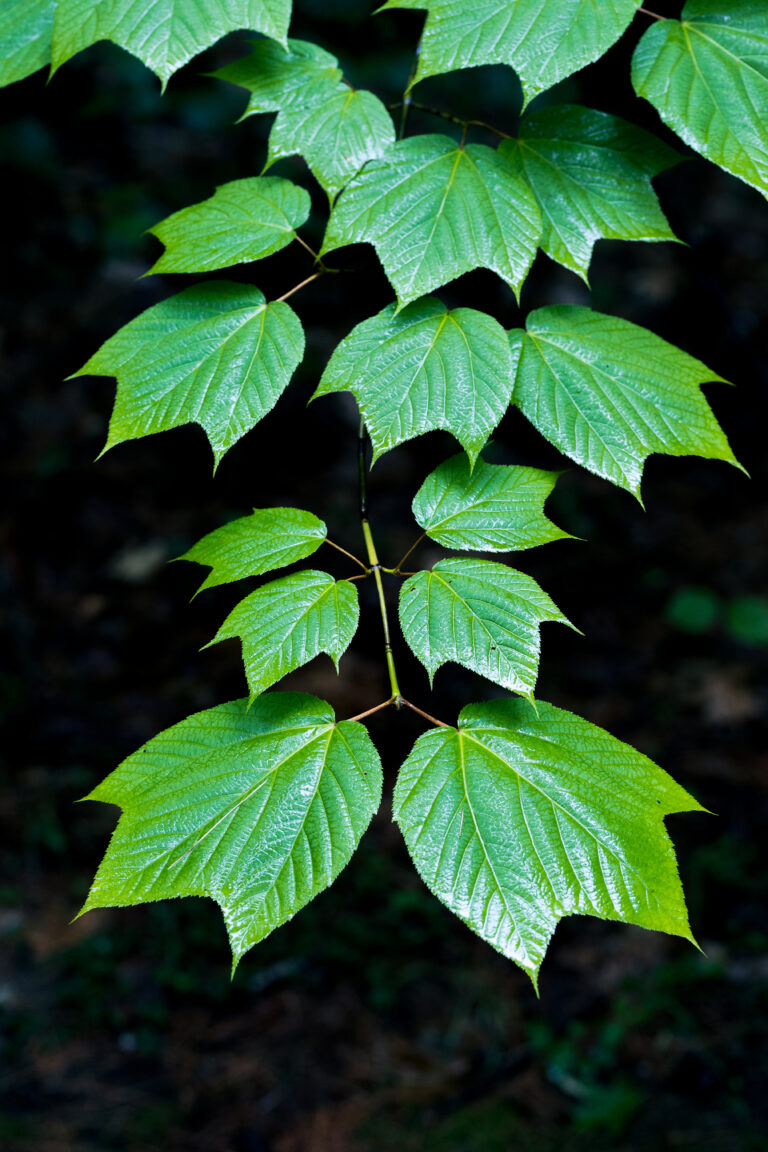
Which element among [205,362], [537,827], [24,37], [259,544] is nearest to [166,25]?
[24,37]

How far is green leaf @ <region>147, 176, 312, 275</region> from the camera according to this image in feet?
3.90

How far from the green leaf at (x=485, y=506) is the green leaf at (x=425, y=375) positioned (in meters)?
0.08

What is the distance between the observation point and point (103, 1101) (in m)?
2.97

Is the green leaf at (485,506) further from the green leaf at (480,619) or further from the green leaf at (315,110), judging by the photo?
the green leaf at (315,110)

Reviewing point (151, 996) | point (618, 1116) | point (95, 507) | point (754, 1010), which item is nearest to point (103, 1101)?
point (151, 996)

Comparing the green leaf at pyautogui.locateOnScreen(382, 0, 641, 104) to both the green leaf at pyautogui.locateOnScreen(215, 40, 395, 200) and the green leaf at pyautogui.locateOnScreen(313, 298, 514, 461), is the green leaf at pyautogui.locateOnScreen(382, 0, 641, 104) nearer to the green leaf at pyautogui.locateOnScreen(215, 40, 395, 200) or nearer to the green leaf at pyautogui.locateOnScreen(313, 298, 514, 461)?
the green leaf at pyautogui.locateOnScreen(215, 40, 395, 200)

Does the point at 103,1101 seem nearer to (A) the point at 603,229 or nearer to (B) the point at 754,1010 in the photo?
(B) the point at 754,1010

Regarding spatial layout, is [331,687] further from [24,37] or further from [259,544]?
[24,37]

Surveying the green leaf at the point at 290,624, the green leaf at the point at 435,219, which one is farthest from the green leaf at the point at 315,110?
the green leaf at the point at 290,624

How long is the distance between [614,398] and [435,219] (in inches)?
13.4

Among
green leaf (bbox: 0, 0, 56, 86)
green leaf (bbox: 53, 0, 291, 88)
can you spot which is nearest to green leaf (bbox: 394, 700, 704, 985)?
green leaf (bbox: 53, 0, 291, 88)

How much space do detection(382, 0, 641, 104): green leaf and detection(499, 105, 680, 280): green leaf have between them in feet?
0.51

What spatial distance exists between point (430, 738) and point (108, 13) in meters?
1.06

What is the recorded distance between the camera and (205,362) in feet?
3.86
